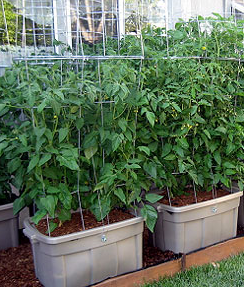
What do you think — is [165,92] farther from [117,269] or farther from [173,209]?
[117,269]

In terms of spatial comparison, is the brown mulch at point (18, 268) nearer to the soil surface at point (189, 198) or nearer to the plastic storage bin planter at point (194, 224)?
the plastic storage bin planter at point (194, 224)

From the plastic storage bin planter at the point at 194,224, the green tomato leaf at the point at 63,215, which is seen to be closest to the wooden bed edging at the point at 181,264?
the plastic storage bin planter at the point at 194,224

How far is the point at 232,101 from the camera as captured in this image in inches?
114

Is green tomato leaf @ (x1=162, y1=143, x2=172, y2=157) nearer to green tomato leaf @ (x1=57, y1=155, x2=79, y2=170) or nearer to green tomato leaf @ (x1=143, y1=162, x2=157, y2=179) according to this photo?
green tomato leaf @ (x1=143, y1=162, x2=157, y2=179)

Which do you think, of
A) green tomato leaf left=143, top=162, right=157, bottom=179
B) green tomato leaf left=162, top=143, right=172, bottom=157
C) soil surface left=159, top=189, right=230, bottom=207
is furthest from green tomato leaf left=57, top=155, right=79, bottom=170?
soil surface left=159, top=189, right=230, bottom=207

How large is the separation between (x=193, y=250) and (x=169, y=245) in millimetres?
177

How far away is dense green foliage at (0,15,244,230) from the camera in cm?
212

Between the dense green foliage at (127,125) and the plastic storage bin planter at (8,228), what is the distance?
0.41m

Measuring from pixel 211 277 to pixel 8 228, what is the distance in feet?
4.97

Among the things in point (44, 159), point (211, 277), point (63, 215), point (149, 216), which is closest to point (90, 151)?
point (44, 159)

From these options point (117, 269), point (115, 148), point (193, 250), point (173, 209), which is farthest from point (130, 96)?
point (193, 250)

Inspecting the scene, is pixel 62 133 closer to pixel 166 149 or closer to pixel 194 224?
pixel 166 149

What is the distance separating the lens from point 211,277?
2477mm

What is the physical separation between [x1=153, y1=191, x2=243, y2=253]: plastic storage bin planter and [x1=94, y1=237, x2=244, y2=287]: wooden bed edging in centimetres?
11
